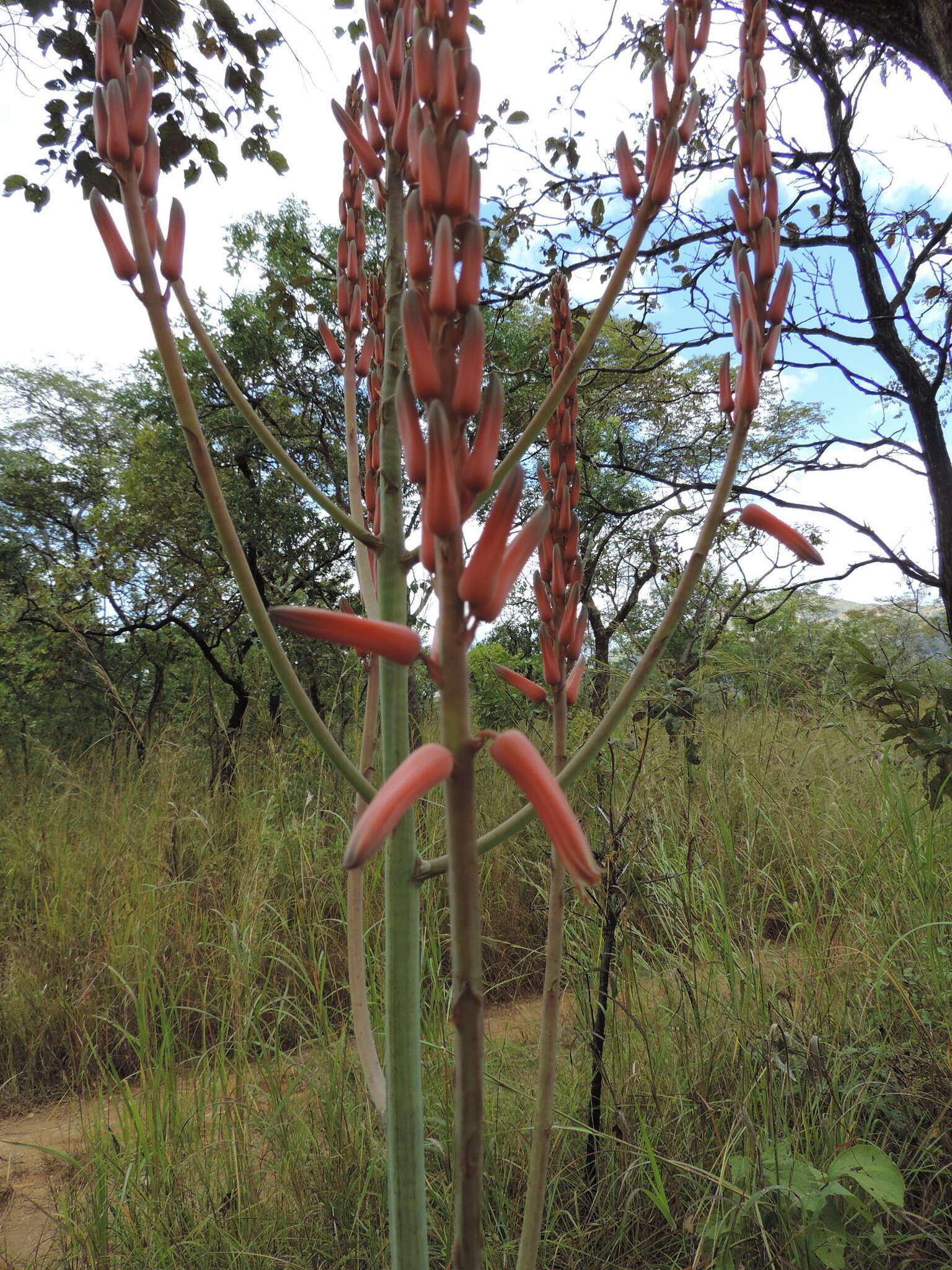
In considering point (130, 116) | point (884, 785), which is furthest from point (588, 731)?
point (130, 116)

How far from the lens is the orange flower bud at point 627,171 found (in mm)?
841

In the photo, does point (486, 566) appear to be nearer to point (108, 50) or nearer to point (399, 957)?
point (399, 957)

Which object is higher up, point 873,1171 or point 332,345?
point 332,345

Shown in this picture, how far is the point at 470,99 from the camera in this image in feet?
1.88

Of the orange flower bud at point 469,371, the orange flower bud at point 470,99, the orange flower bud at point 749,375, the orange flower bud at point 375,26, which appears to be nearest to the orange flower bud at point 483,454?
the orange flower bud at point 469,371

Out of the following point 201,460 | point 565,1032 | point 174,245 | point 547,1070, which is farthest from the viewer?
point 565,1032

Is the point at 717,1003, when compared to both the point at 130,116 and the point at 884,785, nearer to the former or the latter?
the point at 884,785

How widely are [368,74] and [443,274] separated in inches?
24.0

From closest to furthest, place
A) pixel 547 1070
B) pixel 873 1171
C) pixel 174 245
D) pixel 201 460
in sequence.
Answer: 1. pixel 201 460
2. pixel 174 245
3. pixel 547 1070
4. pixel 873 1171

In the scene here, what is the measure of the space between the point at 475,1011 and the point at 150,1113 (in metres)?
2.16

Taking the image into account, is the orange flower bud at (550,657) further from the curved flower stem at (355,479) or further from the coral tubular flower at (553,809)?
the coral tubular flower at (553,809)

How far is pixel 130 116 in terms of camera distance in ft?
2.15

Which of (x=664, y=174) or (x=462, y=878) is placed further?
(x=664, y=174)

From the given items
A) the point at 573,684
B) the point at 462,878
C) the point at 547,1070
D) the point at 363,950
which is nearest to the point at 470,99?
the point at 462,878
